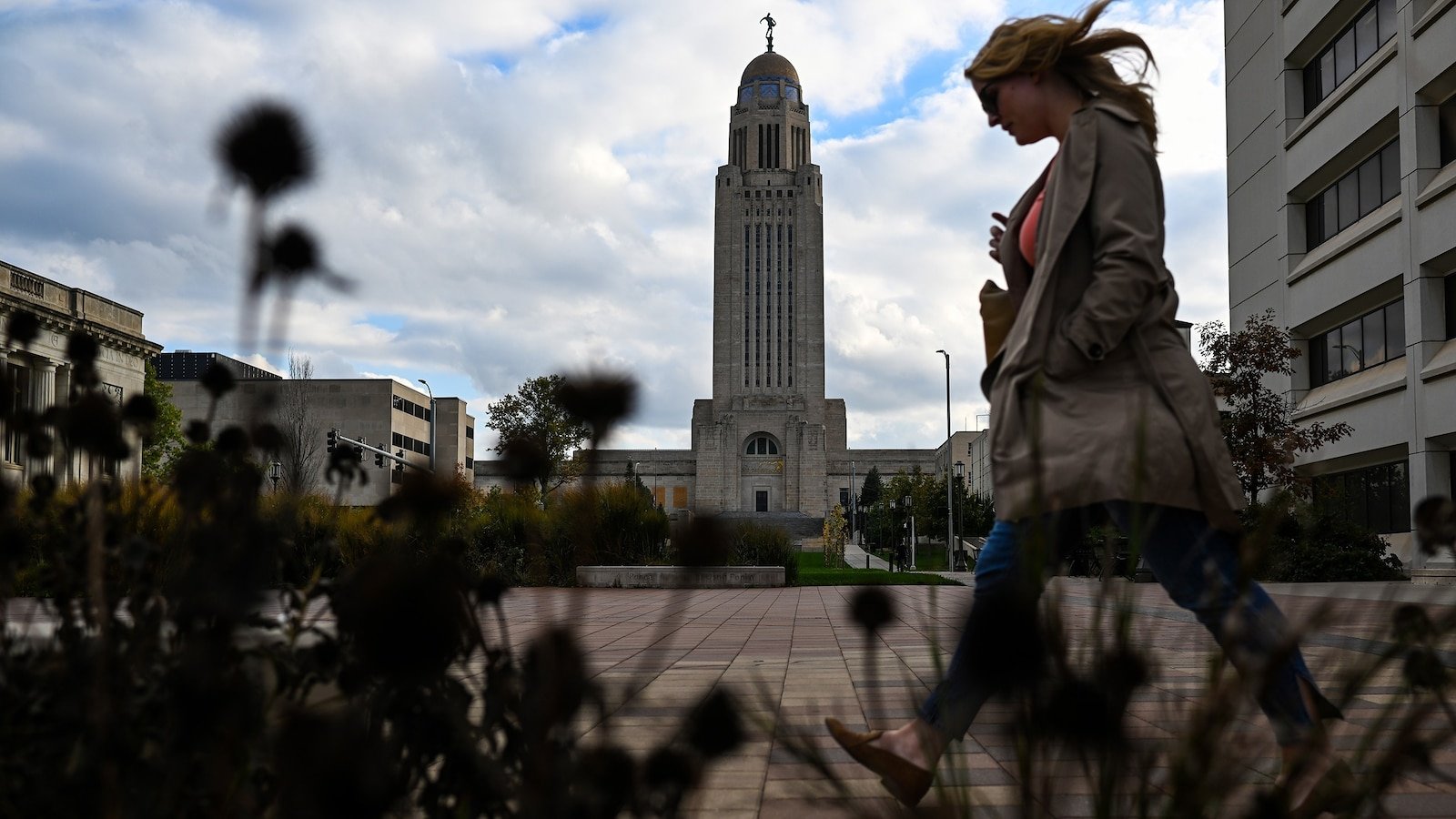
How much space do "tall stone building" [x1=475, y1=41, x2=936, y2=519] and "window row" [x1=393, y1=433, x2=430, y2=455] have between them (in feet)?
65.9

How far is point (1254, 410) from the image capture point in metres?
20.5

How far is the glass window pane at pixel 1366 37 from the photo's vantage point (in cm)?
2206

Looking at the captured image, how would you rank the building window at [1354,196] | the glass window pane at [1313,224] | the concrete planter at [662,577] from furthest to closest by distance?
the glass window pane at [1313,224] → the building window at [1354,196] → the concrete planter at [662,577]

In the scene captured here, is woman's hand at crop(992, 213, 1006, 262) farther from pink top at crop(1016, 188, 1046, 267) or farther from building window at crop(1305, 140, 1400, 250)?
building window at crop(1305, 140, 1400, 250)

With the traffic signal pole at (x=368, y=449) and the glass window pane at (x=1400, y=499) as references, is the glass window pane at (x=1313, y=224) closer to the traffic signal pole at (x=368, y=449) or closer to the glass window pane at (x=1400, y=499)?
the glass window pane at (x=1400, y=499)

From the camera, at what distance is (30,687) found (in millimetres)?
1403

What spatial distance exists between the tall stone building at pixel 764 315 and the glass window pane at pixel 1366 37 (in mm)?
70389

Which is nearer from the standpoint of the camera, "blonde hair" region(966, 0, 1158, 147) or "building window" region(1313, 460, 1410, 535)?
"blonde hair" region(966, 0, 1158, 147)

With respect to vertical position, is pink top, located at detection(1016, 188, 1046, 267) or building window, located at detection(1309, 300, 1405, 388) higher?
building window, located at detection(1309, 300, 1405, 388)

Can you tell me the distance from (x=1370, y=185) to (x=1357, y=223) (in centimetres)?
77

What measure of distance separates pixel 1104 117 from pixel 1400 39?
20.6 meters

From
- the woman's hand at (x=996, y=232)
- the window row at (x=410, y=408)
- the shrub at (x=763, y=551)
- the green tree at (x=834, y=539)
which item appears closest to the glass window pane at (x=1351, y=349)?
the shrub at (x=763, y=551)

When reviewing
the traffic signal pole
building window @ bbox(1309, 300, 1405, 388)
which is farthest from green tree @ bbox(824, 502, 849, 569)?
the traffic signal pole

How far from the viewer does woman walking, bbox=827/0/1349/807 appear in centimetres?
244
